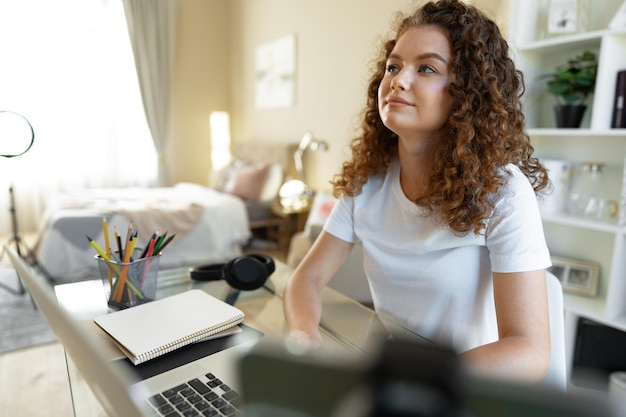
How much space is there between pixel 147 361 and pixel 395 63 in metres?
0.73

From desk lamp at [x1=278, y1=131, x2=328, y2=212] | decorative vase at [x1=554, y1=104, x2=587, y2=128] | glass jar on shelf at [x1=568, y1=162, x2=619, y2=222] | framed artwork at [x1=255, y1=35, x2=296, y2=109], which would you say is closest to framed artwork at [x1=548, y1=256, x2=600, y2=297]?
glass jar on shelf at [x1=568, y1=162, x2=619, y2=222]

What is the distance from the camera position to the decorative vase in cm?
161

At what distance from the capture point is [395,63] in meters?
0.91

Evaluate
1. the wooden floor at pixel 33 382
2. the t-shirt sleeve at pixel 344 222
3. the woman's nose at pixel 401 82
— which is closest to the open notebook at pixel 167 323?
the t-shirt sleeve at pixel 344 222

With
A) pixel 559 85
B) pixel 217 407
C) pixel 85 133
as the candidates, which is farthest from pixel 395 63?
pixel 85 133

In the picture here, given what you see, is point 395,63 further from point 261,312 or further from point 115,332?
point 115,332

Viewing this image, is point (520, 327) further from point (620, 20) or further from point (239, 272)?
point (620, 20)

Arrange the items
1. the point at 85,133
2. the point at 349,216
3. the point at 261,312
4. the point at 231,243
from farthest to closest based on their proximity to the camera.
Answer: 1. the point at 85,133
2. the point at 231,243
3. the point at 349,216
4. the point at 261,312

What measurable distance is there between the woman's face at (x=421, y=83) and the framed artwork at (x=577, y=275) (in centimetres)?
121

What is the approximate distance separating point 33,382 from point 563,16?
2496 millimetres

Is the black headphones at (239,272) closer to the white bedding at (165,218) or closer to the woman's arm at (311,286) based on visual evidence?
the woman's arm at (311,286)

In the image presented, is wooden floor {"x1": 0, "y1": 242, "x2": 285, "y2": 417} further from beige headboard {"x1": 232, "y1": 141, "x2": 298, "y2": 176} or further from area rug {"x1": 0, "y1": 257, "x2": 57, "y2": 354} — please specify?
beige headboard {"x1": 232, "y1": 141, "x2": 298, "y2": 176}

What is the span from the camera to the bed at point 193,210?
2.45 metres

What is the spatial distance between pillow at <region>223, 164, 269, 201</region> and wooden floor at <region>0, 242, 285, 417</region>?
6.39 ft
